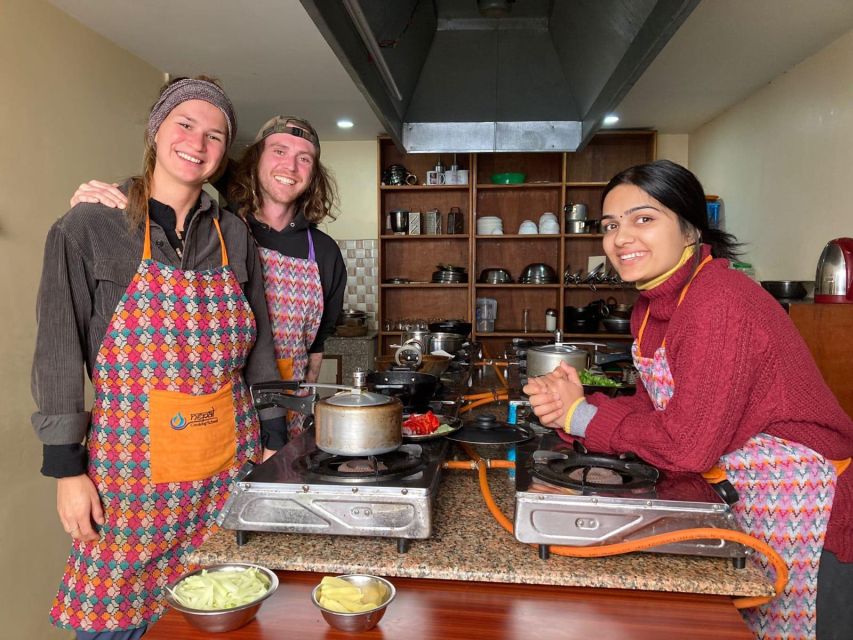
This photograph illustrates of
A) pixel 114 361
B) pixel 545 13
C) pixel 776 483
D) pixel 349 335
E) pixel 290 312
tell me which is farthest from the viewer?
pixel 349 335

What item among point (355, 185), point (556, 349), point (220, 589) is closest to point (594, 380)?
point (556, 349)

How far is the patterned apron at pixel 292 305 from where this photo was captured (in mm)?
2141

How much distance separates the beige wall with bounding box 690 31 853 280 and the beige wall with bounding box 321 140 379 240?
121 inches

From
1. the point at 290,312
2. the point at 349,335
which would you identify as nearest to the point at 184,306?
the point at 290,312

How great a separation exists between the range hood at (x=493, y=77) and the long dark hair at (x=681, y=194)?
437mm

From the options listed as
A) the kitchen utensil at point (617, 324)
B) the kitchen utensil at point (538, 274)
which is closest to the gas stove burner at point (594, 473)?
the kitchen utensil at point (617, 324)

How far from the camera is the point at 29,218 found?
3.00 m

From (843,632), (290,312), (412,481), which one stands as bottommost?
(843,632)

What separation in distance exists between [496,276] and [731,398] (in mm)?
4656

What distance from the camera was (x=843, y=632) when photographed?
4.59ft

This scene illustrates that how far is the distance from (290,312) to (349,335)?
344cm

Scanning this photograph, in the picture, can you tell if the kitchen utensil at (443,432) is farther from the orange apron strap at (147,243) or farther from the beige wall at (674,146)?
the beige wall at (674,146)

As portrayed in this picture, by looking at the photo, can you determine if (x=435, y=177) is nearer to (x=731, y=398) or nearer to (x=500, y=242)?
(x=500, y=242)

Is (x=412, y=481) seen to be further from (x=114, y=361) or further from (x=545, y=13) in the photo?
(x=545, y=13)
